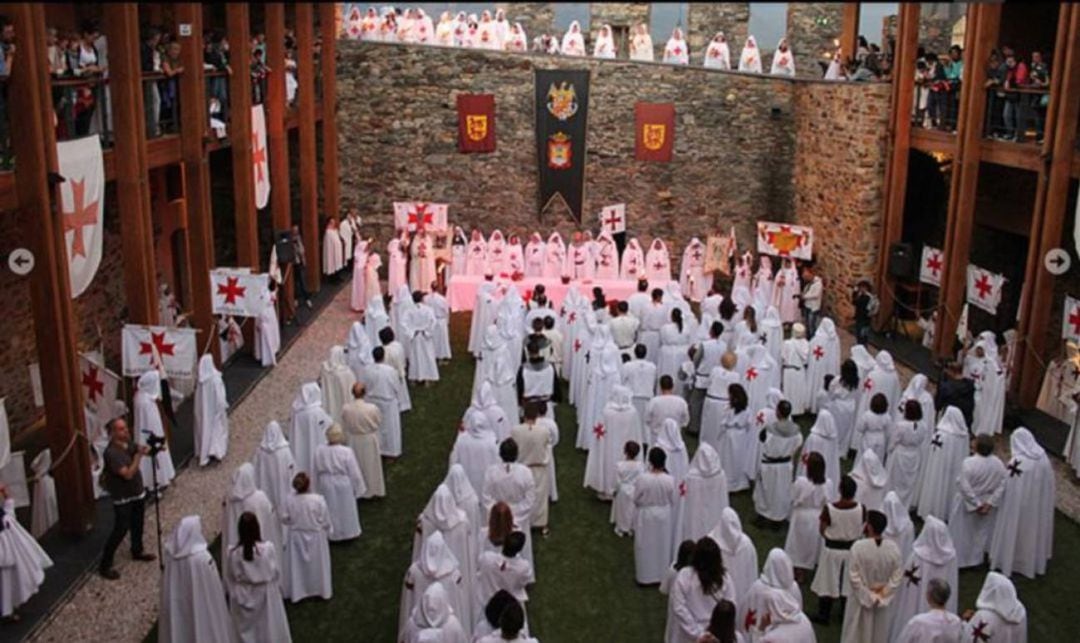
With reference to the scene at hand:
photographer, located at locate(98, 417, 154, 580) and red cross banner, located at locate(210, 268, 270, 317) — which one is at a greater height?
red cross banner, located at locate(210, 268, 270, 317)

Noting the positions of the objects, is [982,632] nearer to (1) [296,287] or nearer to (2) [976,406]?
(2) [976,406]

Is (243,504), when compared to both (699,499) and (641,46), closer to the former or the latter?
(699,499)

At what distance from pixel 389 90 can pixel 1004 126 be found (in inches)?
502

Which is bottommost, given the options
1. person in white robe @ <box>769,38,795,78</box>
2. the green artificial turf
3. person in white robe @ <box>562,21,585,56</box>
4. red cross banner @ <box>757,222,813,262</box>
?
the green artificial turf

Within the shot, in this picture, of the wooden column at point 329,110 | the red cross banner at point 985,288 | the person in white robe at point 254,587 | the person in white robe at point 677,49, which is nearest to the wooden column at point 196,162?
the person in white robe at point 254,587

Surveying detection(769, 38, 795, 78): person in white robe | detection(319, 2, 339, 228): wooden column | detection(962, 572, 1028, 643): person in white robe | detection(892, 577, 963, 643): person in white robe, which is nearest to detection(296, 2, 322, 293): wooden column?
detection(319, 2, 339, 228): wooden column

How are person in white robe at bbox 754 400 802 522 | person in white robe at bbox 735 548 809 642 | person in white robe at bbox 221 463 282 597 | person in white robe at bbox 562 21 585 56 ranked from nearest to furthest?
person in white robe at bbox 735 548 809 642 < person in white robe at bbox 221 463 282 597 < person in white robe at bbox 754 400 802 522 < person in white robe at bbox 562 21 585 56

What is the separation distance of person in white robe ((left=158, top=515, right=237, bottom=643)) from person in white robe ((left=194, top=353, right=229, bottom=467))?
4.70 m

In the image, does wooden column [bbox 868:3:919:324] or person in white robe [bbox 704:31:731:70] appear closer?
wooden column [bbox 868:3:919:324]

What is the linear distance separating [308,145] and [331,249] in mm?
2231

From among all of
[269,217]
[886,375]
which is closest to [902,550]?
[886,375]

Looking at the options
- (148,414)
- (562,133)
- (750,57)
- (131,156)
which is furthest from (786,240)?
(148,414)

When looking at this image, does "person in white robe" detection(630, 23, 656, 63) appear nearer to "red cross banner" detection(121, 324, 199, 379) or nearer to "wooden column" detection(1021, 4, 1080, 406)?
"wooden column" detection(1021, 4, 1080, 406)

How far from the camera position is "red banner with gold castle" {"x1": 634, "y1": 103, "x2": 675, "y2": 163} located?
78.7 ft
